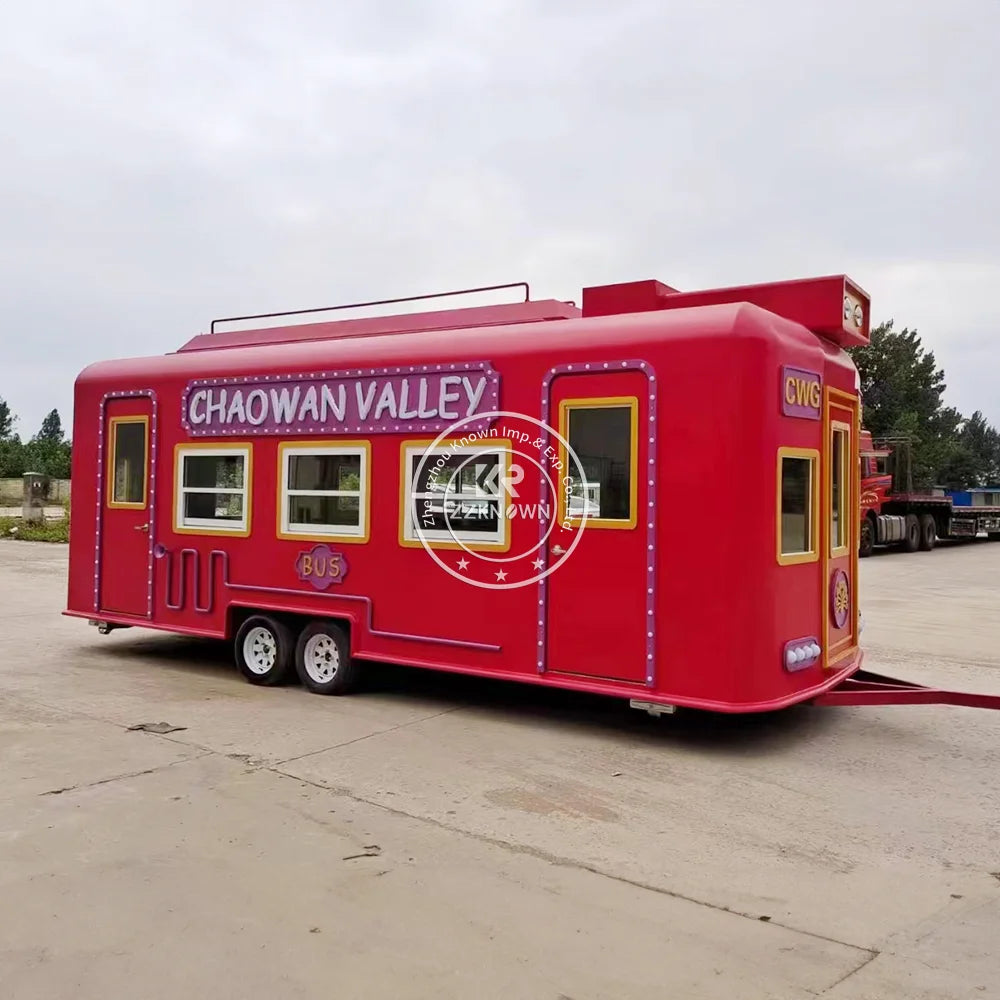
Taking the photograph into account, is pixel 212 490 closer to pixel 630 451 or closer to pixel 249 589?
pixel 249 589

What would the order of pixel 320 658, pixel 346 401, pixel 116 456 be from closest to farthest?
1. pixel 346 401
2. pixel 320 658
3. pixel 116 456

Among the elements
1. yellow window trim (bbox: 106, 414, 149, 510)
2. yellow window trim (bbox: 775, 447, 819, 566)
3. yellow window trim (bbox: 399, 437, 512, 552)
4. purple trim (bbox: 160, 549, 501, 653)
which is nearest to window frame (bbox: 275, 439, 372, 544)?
yellow window trim (bbox: 399, 437, 512, 552)

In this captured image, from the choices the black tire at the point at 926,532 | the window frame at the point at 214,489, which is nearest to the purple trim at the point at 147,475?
the window frame at the point at 214,489

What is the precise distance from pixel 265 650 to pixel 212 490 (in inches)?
58.8

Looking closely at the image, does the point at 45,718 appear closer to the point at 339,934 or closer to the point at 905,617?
the point at 339,934

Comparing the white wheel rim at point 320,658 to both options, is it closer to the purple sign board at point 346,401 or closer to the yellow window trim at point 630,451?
the purple sign board at point 346,401

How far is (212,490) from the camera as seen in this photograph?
342 inches

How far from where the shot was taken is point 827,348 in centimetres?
704

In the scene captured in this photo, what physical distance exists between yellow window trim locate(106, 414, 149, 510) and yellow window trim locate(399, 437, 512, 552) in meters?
2.95

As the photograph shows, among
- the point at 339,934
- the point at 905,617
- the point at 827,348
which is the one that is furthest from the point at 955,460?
the point at 339,934

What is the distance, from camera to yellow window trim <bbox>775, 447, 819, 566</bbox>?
6.25m

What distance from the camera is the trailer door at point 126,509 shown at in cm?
909

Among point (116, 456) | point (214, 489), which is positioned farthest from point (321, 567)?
point (116, 456)

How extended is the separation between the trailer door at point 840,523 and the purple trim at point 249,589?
241cm
